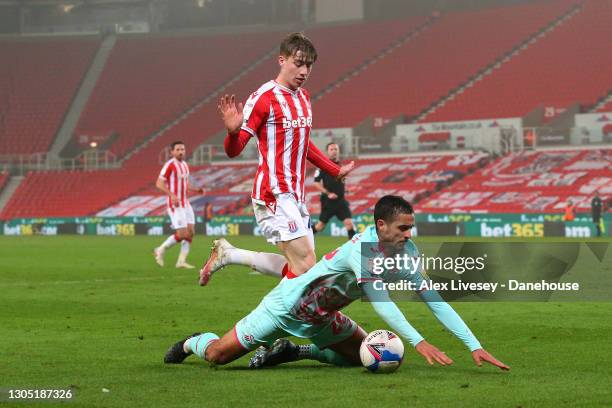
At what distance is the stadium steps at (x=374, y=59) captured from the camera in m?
51.5

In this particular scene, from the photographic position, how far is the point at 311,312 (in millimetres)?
6902

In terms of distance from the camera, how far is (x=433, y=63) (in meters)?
48.8

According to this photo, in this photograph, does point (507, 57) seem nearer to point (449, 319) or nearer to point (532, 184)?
point (532, 184)

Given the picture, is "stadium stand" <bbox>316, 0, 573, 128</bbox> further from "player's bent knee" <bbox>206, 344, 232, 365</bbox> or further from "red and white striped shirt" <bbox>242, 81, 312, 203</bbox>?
"player's bent knee" <bbox>206, 344, 232, 365</bbox>

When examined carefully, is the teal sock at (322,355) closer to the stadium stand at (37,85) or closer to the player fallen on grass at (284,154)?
Answer: the player fallen on grass at (284,154)

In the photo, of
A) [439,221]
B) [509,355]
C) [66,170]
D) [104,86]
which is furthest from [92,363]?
[104,86]

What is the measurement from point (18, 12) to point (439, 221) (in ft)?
117

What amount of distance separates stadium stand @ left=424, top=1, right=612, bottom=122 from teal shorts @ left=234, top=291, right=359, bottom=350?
3651cm

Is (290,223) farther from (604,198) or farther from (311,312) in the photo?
(604,198)

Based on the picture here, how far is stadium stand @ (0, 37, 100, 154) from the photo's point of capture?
2163 inches

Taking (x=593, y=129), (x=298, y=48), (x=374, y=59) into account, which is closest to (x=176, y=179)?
(x=298, y=48)

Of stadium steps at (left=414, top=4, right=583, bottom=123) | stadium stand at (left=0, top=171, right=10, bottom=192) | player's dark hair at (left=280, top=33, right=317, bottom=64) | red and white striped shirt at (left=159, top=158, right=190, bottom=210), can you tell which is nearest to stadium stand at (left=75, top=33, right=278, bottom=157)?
stadium stand at (left=0, top=171, right=10, bottom=192)

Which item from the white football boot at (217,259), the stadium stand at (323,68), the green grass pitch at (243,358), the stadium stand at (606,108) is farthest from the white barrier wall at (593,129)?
the white football boot at (217,259)

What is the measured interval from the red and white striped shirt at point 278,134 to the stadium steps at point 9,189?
144 ft
